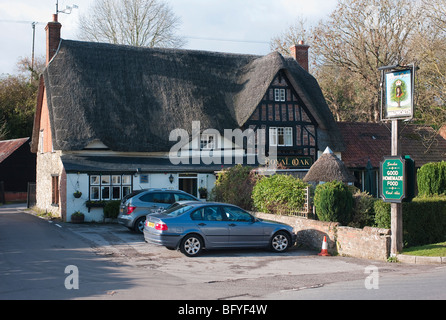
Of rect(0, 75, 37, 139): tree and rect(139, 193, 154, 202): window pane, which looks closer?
rect(139, 193, 154, 202): window pane

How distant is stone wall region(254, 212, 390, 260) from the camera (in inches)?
547

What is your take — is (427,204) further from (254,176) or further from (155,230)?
(155,230)

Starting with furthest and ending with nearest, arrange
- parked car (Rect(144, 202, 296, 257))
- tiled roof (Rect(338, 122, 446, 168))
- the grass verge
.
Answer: tiled roof (Rect(338, 122, 446, 168))
parked car (Rect(144, 202, 296, 257))
the grass verge

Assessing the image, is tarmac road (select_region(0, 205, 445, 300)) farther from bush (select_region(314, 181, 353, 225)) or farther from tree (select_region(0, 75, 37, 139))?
tree (select_region(0, 75, 37, 139))

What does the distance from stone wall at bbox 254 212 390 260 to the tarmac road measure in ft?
1.55

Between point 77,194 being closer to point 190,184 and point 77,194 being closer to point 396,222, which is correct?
point 190,184

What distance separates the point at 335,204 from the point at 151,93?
16.0 meters

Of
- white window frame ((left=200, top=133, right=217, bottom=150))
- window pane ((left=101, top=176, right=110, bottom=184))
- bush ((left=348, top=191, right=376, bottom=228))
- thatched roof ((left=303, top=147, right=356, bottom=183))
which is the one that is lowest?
bush ((left=348, top=191, right=376, bottom=228))

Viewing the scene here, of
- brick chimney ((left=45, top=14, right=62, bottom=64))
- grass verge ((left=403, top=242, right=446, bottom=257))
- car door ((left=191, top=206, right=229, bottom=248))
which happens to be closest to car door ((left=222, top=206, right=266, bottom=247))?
car door ((left=191, top=206, right=229, bottom=248))

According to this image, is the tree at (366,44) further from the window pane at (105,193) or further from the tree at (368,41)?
the window pane at (105,193)

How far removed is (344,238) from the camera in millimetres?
14797

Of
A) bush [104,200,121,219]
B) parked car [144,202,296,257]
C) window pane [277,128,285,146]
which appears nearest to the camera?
parked car [144,202,296,257]

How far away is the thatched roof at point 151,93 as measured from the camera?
2559 cm

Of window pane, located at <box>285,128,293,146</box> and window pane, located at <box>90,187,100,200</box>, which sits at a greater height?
window pane, located at <box>285,128,293,146</box>
